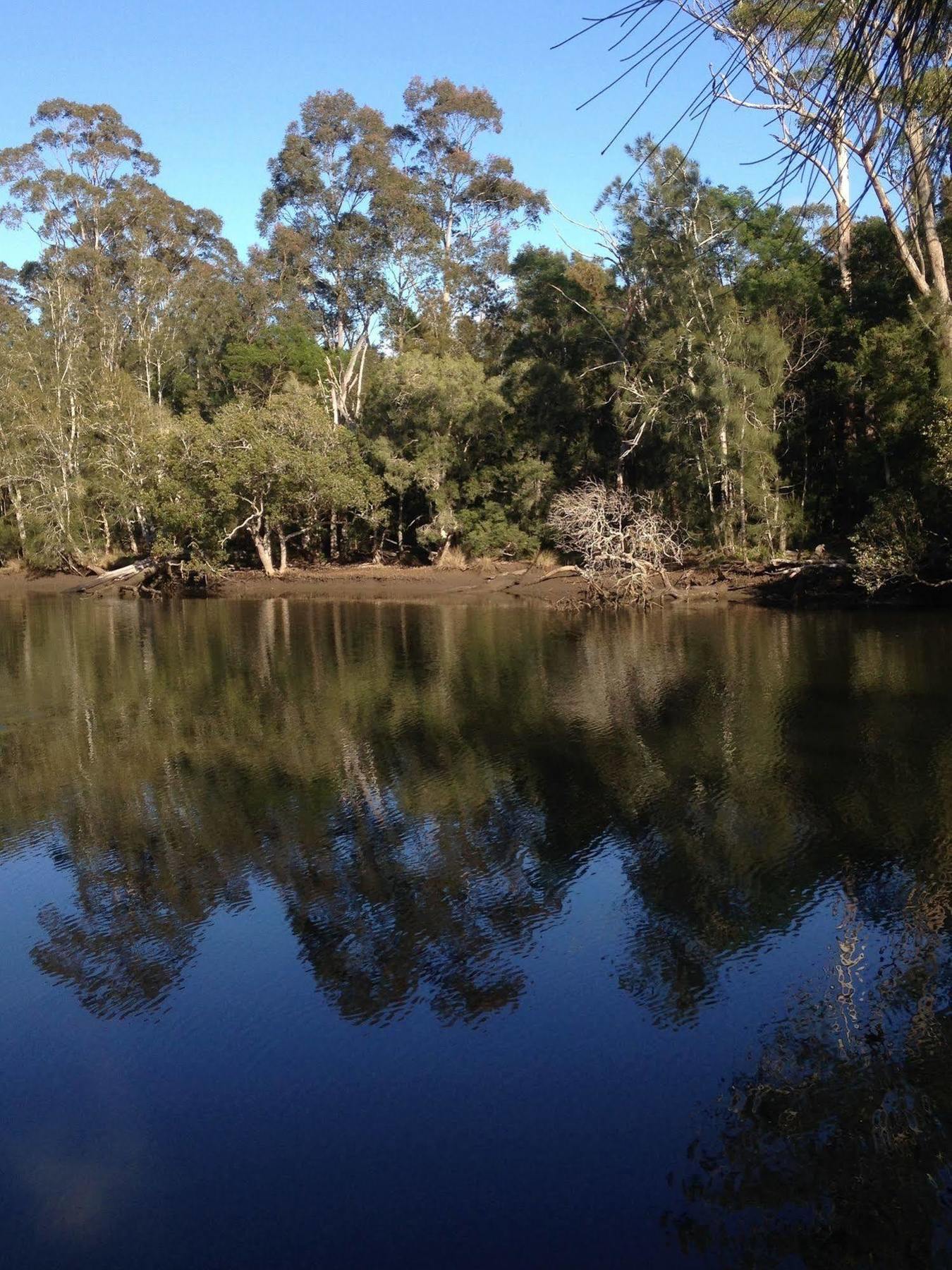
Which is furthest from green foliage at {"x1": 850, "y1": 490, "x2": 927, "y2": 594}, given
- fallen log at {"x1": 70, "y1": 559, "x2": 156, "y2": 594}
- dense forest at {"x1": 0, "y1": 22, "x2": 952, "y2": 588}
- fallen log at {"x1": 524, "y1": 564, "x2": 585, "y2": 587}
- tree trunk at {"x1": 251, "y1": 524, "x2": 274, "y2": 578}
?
fallen log at {"x1": 70, "y1": 559, "x2": 156, "y2": 594}

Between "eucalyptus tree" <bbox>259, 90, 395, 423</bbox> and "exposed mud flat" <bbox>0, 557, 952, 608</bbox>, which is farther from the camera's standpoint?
"eucalyptus tree" <bbox>259, 90, 395, 423</bbox>

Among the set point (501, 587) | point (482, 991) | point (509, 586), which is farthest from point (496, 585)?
point (482, 991)

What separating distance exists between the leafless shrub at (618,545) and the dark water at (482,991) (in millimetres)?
14383

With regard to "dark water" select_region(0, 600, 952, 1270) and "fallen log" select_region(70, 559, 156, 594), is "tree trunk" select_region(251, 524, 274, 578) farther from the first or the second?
"dark water" select_region(0, 600, 952, 1270)

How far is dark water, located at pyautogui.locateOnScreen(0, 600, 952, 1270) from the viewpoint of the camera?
5043 mm

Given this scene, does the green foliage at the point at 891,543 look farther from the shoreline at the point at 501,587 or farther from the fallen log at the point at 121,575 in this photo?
the fallen log at the point at 121,575

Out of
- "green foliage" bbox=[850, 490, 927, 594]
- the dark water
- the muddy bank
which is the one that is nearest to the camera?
the dark water

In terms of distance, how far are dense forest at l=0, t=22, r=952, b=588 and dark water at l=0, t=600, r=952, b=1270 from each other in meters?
15.6

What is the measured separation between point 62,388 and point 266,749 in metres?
33.1

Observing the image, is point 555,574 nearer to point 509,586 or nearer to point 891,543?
point 509,586

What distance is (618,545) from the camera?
30.0 m

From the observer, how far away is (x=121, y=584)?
127 feet

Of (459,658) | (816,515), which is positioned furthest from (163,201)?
(459,658)

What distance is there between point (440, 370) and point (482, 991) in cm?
3095
